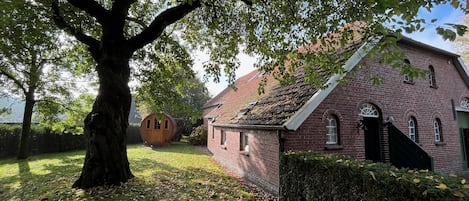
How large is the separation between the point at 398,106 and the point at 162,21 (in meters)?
9.76

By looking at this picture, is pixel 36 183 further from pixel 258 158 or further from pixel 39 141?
pixel 39 141

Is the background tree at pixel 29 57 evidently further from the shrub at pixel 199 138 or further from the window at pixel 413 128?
the window at pixel 413 128

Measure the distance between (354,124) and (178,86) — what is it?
775 centimetres

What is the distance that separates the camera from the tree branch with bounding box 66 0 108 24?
7289 millimetres

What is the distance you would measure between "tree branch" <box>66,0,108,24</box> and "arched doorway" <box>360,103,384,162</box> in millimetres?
9798

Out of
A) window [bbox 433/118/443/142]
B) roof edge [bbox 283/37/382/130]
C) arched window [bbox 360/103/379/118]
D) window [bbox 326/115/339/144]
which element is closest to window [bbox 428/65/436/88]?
window [bbox 433/118/443/142]

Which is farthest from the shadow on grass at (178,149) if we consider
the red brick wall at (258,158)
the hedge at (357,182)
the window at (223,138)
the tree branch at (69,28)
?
the hedge at (357,182)

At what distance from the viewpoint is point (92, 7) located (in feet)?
24.8

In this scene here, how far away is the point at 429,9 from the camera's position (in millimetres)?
4137

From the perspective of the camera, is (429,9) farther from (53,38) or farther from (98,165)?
(53,38)

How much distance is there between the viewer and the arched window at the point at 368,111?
29.7ft

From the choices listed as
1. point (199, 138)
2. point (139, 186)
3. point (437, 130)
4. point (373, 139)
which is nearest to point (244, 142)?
point (139, 186)

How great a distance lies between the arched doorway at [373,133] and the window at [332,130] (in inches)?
62.4

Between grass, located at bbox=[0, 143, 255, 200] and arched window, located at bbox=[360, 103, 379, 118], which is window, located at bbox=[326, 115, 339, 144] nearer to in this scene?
arched window, located at bbox=[360, 103, 379, 118]
